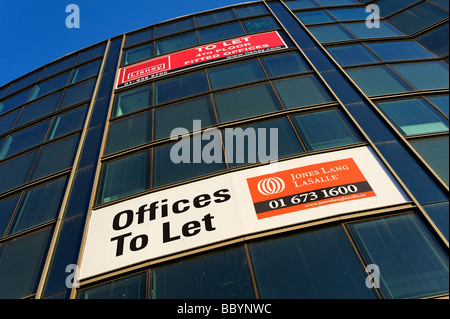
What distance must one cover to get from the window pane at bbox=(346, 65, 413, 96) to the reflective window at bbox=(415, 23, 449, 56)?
9.33 feet

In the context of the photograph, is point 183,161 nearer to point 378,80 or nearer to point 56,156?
point 56,156

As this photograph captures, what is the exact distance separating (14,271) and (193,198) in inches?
215

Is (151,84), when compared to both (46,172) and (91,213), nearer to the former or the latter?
(46,172)

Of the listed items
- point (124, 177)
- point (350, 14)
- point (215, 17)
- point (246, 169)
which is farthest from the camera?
point (215, 17)

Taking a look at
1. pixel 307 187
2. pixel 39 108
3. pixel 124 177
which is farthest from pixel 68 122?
pixel 307 187

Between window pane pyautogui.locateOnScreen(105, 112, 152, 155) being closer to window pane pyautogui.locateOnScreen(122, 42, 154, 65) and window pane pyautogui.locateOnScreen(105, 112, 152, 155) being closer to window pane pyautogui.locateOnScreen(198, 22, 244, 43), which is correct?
window pane pyautogui.locateOnScreen(122, 42, 154, 65)

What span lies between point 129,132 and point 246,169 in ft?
17.4

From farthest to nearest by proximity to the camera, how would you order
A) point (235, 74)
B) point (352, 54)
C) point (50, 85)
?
1. point (50, 85)
2. point (352, 54)
3. point (235, 74)

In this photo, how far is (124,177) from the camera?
10.2 m

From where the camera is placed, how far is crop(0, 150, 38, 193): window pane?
1178cm
